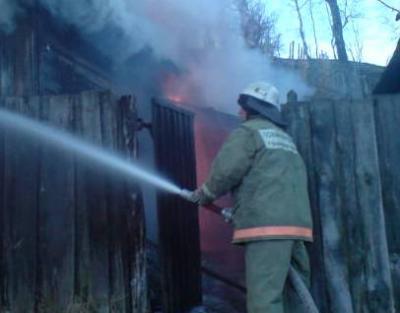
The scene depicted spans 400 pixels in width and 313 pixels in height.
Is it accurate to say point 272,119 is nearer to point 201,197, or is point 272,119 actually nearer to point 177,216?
point 201,197

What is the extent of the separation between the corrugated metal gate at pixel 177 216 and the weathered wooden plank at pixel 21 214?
1348 mm

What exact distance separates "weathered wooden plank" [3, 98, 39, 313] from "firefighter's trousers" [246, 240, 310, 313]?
162 cm

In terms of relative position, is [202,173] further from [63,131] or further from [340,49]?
[340,49]

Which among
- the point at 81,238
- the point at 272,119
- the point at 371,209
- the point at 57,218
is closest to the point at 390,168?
the point at 371,209

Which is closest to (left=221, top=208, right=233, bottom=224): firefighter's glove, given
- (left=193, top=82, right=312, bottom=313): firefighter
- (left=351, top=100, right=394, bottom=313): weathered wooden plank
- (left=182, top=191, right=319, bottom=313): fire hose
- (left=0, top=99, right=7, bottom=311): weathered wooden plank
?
(left=193, top=82, right=312, bottom=313): firefighter

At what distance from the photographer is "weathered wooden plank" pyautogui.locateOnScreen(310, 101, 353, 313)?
3865 mm

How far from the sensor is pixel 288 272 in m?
3.61

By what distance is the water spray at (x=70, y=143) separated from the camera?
3856 millimetres

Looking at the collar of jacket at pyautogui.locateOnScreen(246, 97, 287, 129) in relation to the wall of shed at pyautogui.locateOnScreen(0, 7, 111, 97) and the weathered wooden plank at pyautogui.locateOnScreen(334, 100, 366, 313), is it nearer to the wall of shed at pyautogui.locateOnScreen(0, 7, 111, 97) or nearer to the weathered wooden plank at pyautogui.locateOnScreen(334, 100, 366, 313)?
the weathered wooden plank at pyautogui.locateOnScreen(334, 100, 366, 313)

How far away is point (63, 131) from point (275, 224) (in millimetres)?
1757

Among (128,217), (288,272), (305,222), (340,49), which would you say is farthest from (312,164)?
(340,49)

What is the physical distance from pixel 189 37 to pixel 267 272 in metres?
5.92

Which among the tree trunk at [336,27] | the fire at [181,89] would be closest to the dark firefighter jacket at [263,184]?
the fire at [181,89]

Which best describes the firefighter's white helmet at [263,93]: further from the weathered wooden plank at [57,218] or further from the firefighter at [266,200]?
the weathered wooden plank at [57,218]
